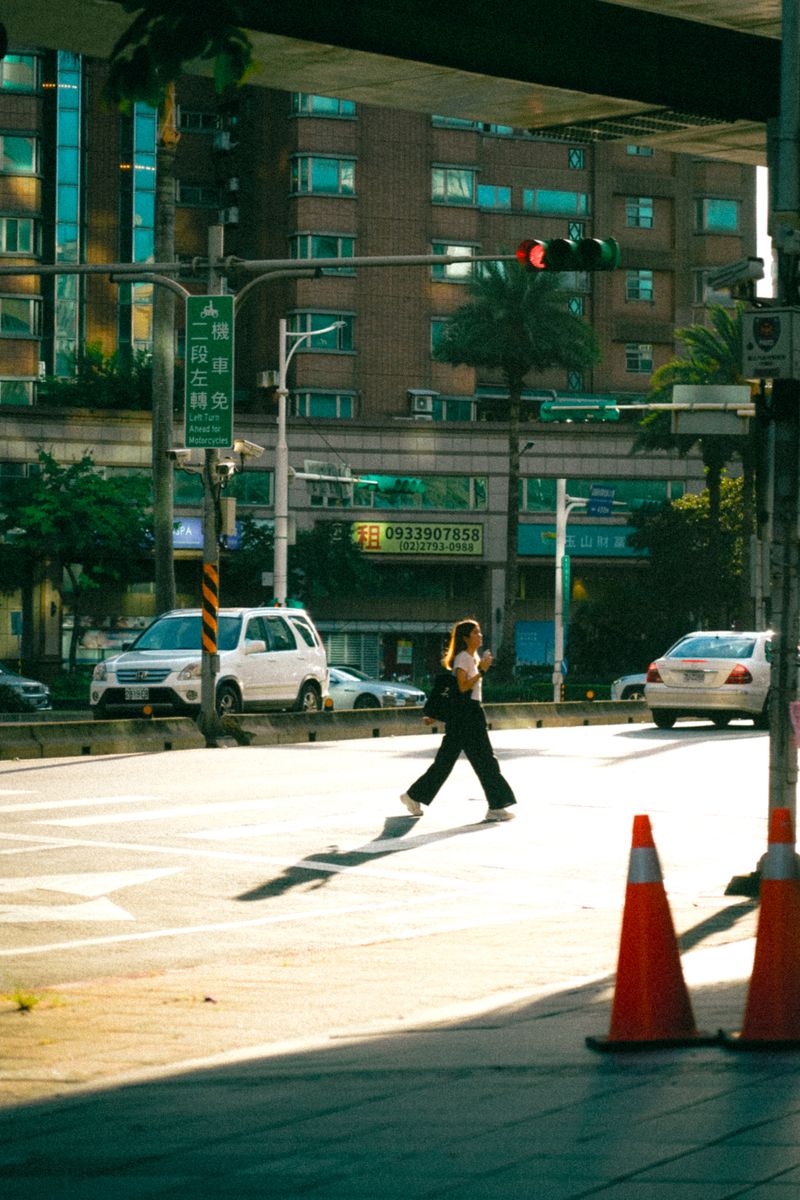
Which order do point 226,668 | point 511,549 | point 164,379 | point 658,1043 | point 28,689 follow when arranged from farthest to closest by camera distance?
1. point 511,549
2. point 28,689
3. point 164,379
4. point 226,668
5. point 658,1043

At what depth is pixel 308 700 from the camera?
31.0 meters

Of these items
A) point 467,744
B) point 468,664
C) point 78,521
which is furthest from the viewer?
point 78,521

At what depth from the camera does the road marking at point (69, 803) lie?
16.6m

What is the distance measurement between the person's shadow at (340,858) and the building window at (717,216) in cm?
6743

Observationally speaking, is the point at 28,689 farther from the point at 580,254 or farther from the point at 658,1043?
the point at 658,1043

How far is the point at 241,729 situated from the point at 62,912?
1578cm

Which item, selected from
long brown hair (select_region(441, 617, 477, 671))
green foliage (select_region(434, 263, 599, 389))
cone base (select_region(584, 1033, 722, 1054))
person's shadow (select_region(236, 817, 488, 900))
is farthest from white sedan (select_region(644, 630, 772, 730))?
green foliage (select_region(434, 263, 599, 389))

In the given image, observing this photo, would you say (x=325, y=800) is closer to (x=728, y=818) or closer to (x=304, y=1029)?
(x=728, y=818)

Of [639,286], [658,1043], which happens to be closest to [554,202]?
[639,286]

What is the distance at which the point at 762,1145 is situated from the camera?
5043mm

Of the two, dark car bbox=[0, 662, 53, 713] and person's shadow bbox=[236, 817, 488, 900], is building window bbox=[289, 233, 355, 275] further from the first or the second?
person's shadow bbox=[236, 817, 488, 900]

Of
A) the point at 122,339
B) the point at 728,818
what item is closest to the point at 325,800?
the point at 728,818

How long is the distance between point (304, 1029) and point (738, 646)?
24435 mm

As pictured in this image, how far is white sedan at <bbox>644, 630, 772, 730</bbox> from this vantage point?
30672 millimetres
